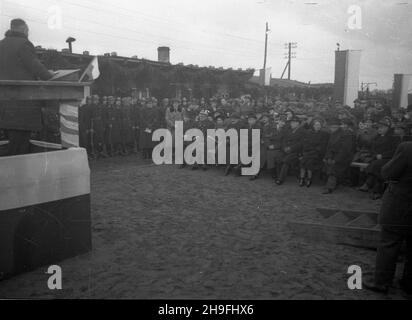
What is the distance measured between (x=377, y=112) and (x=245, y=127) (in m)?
3.86

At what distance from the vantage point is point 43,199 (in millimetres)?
4191

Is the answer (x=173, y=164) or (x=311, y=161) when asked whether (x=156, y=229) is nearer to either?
(x=311, y=161)

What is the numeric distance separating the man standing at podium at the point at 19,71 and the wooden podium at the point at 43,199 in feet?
0.40

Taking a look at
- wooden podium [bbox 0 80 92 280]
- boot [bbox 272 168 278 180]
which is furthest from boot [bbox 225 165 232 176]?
wooden podium [bbox 0 80 92 280]

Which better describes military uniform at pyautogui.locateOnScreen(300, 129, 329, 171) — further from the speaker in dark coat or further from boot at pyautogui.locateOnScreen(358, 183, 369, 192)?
the speaker in dark coat

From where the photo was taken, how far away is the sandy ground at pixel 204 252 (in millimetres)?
3816

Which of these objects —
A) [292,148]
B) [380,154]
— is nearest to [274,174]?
[292,148]

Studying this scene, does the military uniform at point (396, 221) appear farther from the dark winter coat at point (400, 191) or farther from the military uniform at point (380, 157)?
the military uniform at point (380, 157)

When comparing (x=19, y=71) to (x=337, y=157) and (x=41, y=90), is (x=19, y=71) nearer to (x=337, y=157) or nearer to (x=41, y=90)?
(x=41, y=90)

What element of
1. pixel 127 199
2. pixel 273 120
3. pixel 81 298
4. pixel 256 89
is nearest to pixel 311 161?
pixel 273 120

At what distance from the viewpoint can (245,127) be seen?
34.3 ft

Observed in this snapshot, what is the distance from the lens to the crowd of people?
26.7 feet

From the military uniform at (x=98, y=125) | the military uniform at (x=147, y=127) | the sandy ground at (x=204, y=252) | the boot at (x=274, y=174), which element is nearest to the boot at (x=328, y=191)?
the sandy ground at (x=204, y=252)

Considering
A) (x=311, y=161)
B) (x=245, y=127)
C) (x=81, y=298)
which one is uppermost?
(x=245, y=127)
